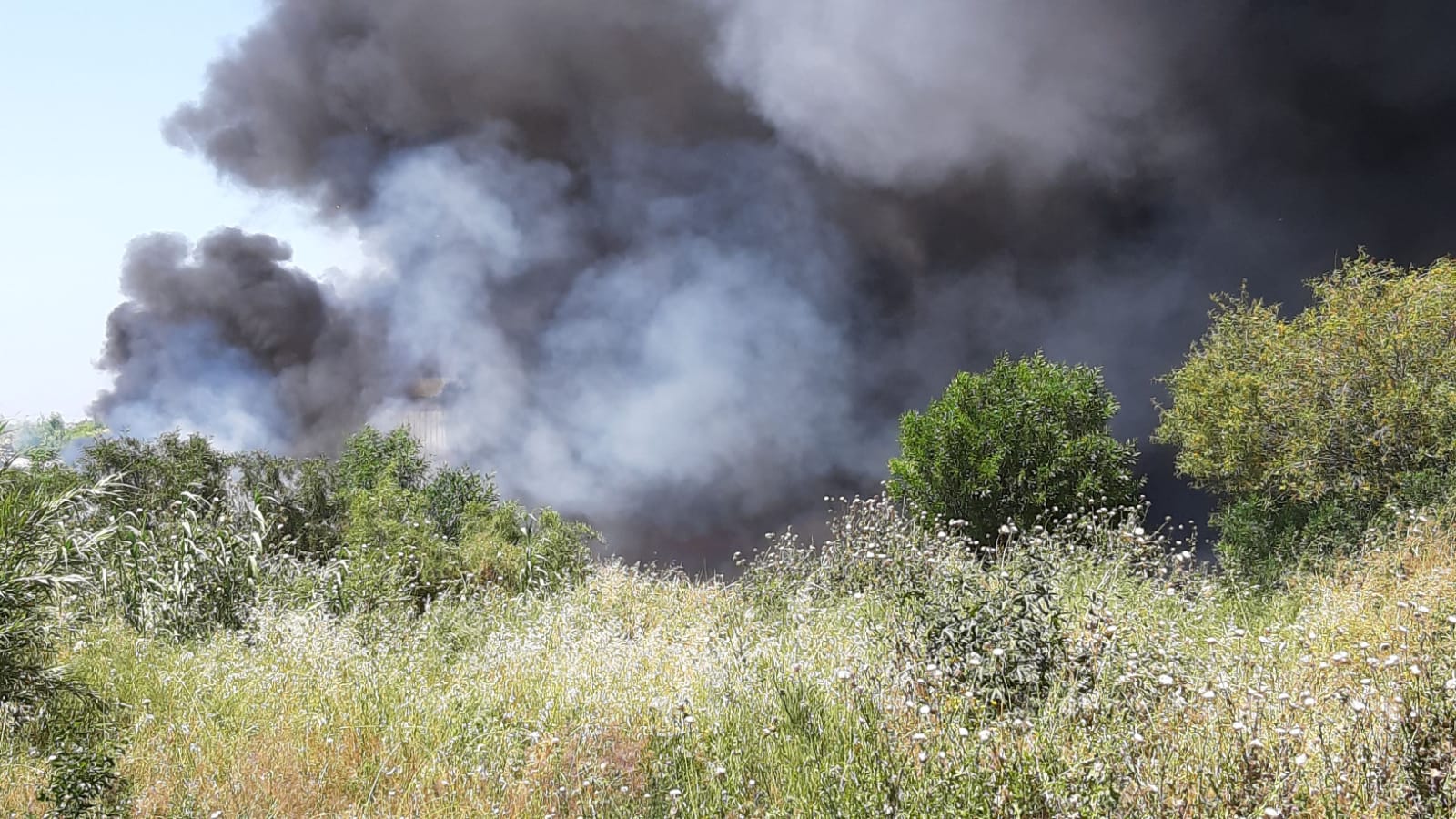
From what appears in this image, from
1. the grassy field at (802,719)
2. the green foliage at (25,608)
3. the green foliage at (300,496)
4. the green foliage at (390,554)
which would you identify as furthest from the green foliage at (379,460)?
the green foliage at (25,608)

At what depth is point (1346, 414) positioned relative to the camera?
9070 millimetres

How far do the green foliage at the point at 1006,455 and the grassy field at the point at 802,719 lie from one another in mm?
3240

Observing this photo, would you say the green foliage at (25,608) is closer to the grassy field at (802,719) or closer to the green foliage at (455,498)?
the grassy field at (802,719)

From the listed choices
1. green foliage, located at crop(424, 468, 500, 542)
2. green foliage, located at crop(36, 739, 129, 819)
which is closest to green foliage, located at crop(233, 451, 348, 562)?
green foliage, located at crop(424, 468, 500, 542)

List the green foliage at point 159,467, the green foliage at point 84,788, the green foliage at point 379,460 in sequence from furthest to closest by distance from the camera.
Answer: the green foliage at point 379,460
the green foliage at point 159,467
the green foliage at point 84,788

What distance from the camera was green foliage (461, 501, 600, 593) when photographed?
9.45 metres

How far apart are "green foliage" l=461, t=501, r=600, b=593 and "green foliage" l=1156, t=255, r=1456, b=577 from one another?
6.35m

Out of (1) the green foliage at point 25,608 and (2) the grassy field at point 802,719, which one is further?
(1) the green foliage at point 25,608

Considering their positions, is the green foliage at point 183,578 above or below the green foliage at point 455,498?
below

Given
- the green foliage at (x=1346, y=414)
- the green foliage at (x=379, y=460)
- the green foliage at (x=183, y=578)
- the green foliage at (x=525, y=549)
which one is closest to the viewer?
the green foliage at (x=183, y=578)

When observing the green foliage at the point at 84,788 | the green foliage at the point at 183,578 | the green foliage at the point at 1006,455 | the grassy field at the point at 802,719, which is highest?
the green foliage at the point at 1006,455

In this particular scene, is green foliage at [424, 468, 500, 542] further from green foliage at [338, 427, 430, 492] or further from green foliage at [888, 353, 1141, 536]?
green foliage at [888, 353, 1141, 536]

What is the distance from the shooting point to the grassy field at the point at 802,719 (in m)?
2.86

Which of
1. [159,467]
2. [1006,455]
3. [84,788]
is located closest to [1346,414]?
[1006,455]
